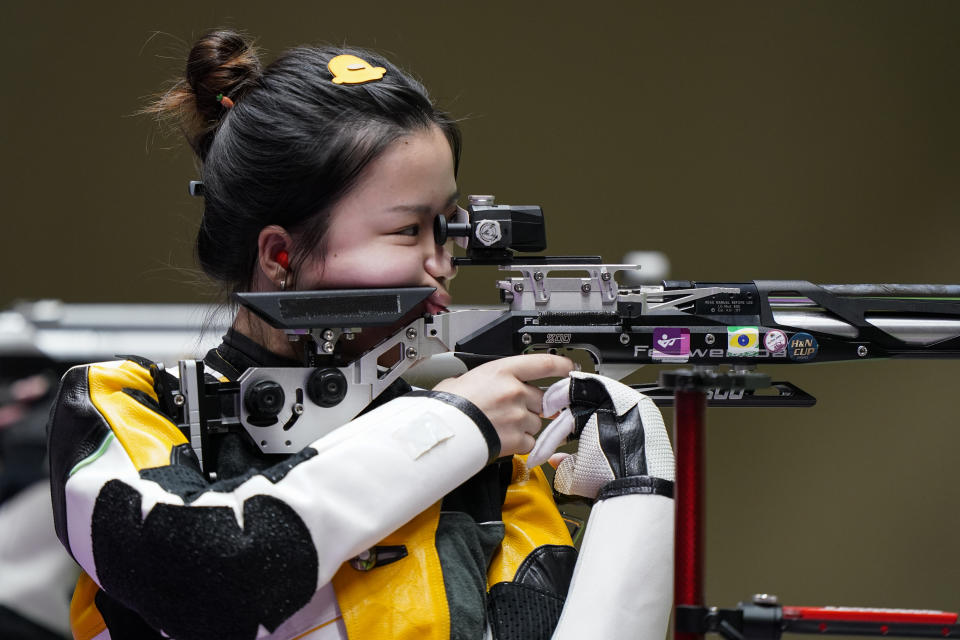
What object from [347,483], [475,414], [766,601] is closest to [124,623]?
[347,483]

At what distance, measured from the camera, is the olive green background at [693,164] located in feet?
6.98

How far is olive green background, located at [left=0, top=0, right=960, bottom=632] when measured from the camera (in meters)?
2.13

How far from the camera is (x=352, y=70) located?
1.07 meters

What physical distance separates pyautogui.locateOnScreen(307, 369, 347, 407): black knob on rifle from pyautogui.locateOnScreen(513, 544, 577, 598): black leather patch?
0.90 feet

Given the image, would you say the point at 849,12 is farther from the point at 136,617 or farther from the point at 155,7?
the point at 136,617

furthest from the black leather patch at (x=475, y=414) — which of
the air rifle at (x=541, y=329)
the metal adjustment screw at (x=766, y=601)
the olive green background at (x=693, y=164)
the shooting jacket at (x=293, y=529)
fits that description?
the olive green background at (x=693, y=164)

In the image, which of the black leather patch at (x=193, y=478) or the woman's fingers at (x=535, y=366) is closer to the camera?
the black leather patch at (x=193, y=478)

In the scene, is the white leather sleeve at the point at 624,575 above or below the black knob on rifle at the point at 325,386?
below

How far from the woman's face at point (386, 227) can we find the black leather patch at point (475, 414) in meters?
0.14

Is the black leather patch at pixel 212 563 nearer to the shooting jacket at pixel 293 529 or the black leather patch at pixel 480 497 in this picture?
the shooting jacket at pixel 293 529

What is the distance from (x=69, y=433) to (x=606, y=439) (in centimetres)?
53

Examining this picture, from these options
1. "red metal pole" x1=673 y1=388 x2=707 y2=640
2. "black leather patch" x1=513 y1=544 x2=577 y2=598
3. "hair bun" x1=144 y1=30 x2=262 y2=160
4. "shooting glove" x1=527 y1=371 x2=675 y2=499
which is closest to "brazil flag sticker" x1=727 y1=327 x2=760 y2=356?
"shooting glove" x1=527 y1=371 x2=675 y2=499

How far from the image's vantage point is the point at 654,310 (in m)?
1.15

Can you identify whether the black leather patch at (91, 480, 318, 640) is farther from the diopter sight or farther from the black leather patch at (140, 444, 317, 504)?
the diopter sight
